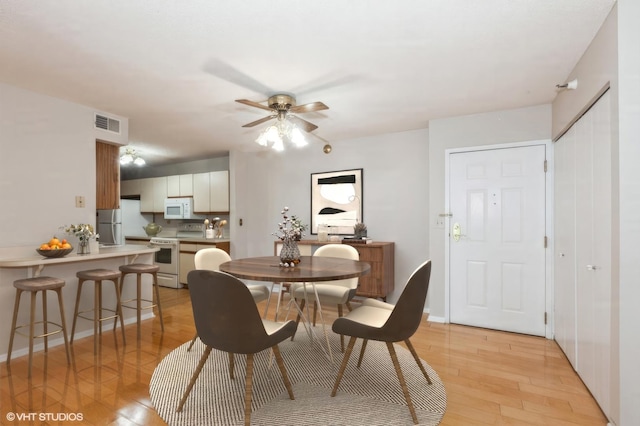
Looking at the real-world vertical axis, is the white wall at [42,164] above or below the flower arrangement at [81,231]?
above

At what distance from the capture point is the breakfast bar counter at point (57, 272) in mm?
2746

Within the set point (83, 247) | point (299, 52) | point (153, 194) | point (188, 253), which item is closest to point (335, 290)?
point (299, 52)

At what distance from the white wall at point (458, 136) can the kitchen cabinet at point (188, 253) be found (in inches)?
130

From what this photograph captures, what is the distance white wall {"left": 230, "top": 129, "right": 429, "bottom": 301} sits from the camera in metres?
4.34

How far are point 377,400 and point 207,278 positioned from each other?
1.34 m

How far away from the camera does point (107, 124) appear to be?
3.62m

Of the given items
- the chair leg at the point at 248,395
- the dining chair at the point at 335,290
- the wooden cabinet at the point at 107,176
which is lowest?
the chair leg at the point at 248,395

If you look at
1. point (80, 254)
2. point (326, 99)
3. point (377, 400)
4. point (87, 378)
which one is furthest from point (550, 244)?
point (80, 254)

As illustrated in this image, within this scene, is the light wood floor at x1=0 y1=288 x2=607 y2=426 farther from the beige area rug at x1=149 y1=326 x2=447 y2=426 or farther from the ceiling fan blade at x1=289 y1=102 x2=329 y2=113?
the ceiling fan blade at x1=289 y1=102 x2=329 y2=113

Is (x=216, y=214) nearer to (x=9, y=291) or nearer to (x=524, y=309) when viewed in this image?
(x=9, y=291)

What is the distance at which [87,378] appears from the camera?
7.93 feet

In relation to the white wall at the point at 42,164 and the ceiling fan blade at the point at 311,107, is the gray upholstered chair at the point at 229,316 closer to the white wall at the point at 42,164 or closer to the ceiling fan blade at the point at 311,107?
the ceiling fan blade at the point at 311,107

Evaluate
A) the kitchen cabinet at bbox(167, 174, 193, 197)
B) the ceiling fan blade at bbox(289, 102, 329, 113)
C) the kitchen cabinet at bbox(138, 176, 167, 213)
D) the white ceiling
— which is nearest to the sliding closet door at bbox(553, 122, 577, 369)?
the white ceiling

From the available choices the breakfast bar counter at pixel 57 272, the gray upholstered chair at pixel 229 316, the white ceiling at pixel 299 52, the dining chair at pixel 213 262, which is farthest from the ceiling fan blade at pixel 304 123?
the breakfast bar counter at pixel 57 272
